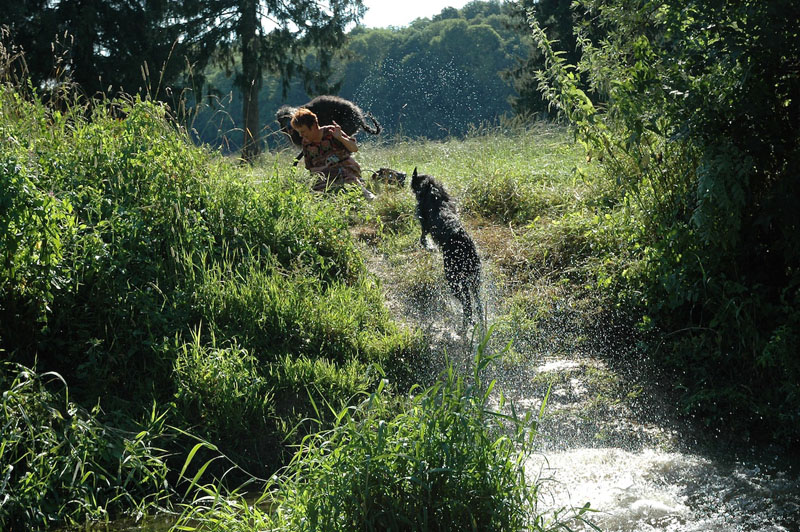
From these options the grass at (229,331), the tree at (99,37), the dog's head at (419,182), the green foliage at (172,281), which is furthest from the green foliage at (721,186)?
the tree at (99,37)

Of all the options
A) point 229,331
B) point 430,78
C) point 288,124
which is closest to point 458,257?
point 229,331

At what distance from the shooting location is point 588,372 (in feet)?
17.6

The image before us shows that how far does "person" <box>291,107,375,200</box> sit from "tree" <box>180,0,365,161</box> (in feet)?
35.1

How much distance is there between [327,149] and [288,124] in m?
0.78

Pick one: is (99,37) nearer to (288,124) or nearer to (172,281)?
(288,124)

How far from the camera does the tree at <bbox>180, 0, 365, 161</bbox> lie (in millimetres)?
20016

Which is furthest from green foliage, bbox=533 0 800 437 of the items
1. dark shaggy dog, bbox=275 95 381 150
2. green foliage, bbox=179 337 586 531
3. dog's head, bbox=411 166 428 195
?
dark shaggy dog, bbox=275 95 381 150

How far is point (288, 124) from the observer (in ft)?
31.6

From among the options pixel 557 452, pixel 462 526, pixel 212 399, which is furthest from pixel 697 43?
pixel 212 399

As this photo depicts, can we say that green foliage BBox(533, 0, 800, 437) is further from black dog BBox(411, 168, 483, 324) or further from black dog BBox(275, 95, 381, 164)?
black dog BBox(275, 95, 381, 164)

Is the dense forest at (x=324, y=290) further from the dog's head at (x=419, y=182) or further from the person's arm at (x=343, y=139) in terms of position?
the person's arm at (x=343, y=139)

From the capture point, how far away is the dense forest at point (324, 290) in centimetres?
379

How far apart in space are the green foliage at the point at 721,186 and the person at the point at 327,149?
4.25 meters

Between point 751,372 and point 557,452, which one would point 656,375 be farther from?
point 557,452
